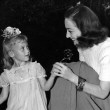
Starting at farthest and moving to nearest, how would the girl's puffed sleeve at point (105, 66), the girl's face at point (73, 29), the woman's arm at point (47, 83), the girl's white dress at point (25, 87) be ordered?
the girl's white dress at point (25, 87)
the woman's arm at point (47, 83)
the girl's face at point (73, 29)
the girl's puffed sleeve at point (105, 66)

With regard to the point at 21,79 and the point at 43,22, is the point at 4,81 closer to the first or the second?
the point at 21,79

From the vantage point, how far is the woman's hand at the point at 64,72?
1937mm

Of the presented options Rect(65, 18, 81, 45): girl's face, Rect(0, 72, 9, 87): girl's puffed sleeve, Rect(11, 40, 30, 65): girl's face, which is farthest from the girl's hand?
Rect(0, 72, 9, 87): girl's puffed sleeve

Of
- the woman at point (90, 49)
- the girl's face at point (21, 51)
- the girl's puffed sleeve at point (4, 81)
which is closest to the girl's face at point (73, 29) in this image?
the woman at point (90, 49)

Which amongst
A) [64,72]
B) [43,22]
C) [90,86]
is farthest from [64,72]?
[43,22]

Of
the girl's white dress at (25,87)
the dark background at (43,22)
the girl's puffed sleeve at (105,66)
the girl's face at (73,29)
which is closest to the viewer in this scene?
the girl's puffed sleeve at (105,66)

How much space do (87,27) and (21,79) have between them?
0.83m

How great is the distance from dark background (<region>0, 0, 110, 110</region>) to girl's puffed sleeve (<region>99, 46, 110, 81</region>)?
2002 millimetres

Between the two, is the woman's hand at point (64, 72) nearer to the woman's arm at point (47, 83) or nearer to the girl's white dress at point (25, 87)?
the woman's arm at point (47, 83)

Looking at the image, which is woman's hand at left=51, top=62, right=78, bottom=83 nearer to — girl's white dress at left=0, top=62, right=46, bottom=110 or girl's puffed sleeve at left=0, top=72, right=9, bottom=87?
girl's white dress at left=0, top=62, right=46, bottom=110

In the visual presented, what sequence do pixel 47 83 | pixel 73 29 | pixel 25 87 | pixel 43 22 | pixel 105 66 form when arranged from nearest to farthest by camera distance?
pixel 105 66, pixel 73 29, pixel 47 83, pixel 25 87, pixel 43 22

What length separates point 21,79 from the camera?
2424mm

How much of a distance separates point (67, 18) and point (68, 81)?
48 centimetres

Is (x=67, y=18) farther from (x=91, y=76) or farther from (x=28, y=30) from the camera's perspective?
(x=28, y=30)
